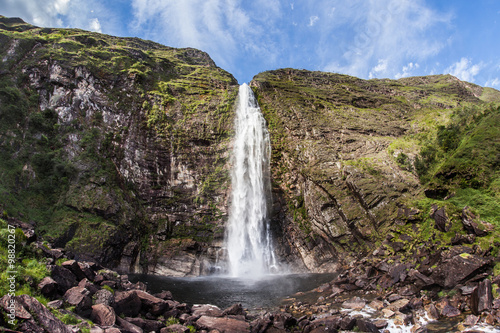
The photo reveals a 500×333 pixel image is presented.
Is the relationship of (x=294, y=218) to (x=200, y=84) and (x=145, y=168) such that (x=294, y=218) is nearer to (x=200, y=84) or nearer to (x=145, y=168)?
(x=145, y=168)

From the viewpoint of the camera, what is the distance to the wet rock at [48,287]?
805 centimetres

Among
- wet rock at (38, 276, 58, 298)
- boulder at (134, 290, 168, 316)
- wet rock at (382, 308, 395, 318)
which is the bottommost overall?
wet rock at (382, 308, 395, 318)

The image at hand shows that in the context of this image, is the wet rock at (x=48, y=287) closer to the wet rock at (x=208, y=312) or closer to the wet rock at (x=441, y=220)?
the wet rock at (x=208, y=312)

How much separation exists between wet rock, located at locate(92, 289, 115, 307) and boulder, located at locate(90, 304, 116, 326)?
0.32 metres

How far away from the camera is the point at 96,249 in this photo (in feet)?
83.7

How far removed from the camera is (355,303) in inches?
535

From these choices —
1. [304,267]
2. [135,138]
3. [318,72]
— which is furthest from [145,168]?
[318,72]

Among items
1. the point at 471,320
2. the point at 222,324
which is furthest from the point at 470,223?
the point at 222,324

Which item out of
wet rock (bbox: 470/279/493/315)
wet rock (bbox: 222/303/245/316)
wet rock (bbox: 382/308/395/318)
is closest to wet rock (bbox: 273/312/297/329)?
wet rock (bbox: 222/303/245/316)

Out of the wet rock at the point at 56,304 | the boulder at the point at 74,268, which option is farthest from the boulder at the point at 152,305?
the wet rock at the point at 56,304

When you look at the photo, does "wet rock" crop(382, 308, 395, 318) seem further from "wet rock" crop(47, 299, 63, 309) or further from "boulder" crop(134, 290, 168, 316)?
"wet rock" crop(47, 299, 63, 309)

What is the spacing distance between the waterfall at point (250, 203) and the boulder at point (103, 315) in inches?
811

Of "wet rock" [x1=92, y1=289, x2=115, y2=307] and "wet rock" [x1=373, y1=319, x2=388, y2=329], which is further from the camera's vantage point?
"wet rock" [x1=373, y1=319, x2=388, y2=329]

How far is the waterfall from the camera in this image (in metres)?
29.5
